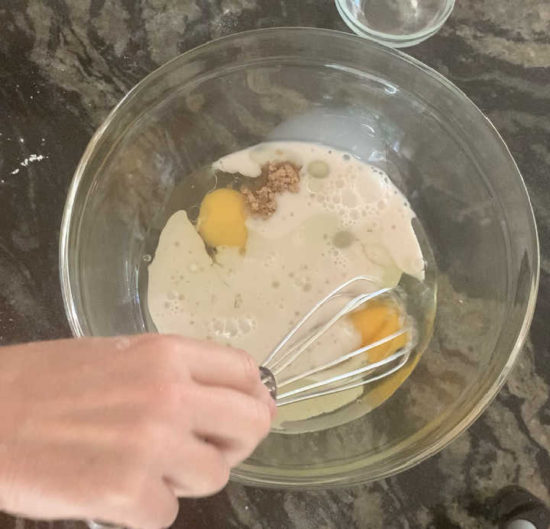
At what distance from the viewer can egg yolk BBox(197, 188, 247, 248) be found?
93 cm

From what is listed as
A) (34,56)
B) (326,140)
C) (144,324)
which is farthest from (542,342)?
(34,56)

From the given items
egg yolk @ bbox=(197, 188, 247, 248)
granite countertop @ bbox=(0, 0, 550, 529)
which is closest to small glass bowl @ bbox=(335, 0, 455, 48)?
granite countertop @ bbox=(0, 0, 550, 529)

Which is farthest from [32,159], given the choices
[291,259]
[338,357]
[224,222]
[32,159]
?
[338,357]

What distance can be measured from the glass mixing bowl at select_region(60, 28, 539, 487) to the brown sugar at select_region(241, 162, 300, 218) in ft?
0.17

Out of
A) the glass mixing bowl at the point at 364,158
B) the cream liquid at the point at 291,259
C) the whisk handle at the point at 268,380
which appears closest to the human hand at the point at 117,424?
the whisk handle at the point at 268,380

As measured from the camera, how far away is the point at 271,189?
931 mm

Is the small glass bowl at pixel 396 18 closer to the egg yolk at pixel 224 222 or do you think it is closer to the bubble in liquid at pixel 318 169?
the bubble in liquid at pixel 318 169

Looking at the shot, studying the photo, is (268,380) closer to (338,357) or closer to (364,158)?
(338,357)

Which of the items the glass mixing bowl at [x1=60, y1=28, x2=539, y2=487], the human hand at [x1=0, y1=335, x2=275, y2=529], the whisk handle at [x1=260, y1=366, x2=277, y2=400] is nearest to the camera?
the human hand at [x1=0, y1=335, x2=275, y2=529]

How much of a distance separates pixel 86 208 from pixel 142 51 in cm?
25

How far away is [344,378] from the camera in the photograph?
876 millimetres

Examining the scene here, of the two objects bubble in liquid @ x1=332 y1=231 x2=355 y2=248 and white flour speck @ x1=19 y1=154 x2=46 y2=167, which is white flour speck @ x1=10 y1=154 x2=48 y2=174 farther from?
bubble in liquid @ x1=332 y1=231 x2=355 y2=248

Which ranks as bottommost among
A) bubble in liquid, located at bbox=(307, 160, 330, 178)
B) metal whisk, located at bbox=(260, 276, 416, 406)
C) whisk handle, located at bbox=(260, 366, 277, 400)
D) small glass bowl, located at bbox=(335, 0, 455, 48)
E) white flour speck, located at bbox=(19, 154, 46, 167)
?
whisk handle, located at bbox=(260, 366, 277, 400)

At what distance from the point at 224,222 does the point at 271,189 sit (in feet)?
0.27
